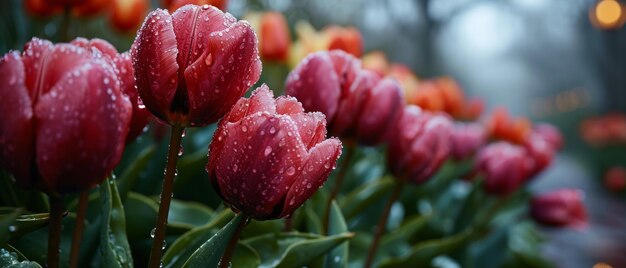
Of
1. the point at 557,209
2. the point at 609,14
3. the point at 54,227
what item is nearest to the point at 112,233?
the point at 54,227

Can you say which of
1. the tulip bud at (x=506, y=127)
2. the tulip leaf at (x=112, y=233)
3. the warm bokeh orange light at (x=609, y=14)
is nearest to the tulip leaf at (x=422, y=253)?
the tulip leaf at (x=112, y=233)

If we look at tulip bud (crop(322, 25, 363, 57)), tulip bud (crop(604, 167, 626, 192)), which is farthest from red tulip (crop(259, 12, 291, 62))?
tulip bud (crop(604, 167, 626, 192))

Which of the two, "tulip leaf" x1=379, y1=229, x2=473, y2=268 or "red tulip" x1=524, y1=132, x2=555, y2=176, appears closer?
"tulip leaf" x1=379, y1=229, x2=473, y2=268

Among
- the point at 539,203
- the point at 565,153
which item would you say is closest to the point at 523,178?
the point at 539,203

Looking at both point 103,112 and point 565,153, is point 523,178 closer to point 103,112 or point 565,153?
point 103,112

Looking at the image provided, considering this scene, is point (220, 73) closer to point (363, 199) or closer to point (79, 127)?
point (79, 127)

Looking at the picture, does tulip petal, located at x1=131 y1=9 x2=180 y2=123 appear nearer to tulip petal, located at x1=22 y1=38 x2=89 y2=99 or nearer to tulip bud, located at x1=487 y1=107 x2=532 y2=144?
tulip petal, located at x1=22 y1=38 x2=89 y2=99

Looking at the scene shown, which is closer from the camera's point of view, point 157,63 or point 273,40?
point 157,63
